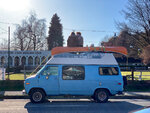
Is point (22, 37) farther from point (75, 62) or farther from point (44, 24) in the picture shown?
point (75, 62)

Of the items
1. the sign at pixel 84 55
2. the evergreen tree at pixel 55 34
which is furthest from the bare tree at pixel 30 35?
the sign at pixel 84 55

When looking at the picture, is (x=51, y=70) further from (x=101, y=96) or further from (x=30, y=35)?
(x=30, y=35)

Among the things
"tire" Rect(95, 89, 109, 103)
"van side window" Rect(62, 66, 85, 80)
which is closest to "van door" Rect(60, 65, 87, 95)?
"van side window" Rect(62, 66, 85, 80)

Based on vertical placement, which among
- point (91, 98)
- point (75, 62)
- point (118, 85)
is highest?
point (75, 62)

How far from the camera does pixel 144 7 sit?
92.3ft

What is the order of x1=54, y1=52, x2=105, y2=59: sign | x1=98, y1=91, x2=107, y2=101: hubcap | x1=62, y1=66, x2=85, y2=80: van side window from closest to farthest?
1. x1=62, y1=66, x2=85, y2=80: van side window
2. x1=98, y1=91, x2=107, y2=101: hubcap
3. x1=54, y1=52, x2=105, y2=59: sign

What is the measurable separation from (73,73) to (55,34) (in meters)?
50.2

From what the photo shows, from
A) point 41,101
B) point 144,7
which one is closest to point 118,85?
point 41,101

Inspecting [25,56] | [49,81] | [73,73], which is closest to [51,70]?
[49,81]

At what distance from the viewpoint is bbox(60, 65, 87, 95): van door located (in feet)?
30.9

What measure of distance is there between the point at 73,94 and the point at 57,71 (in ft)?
4.79

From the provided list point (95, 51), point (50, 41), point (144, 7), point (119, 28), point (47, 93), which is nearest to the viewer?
point (47, 93)

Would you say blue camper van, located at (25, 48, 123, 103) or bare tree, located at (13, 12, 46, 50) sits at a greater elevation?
bare tree, located at (13, 12, 46, 50)

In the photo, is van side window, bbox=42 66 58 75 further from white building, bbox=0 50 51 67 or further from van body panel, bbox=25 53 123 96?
white building, bbox=0 50 51 67
